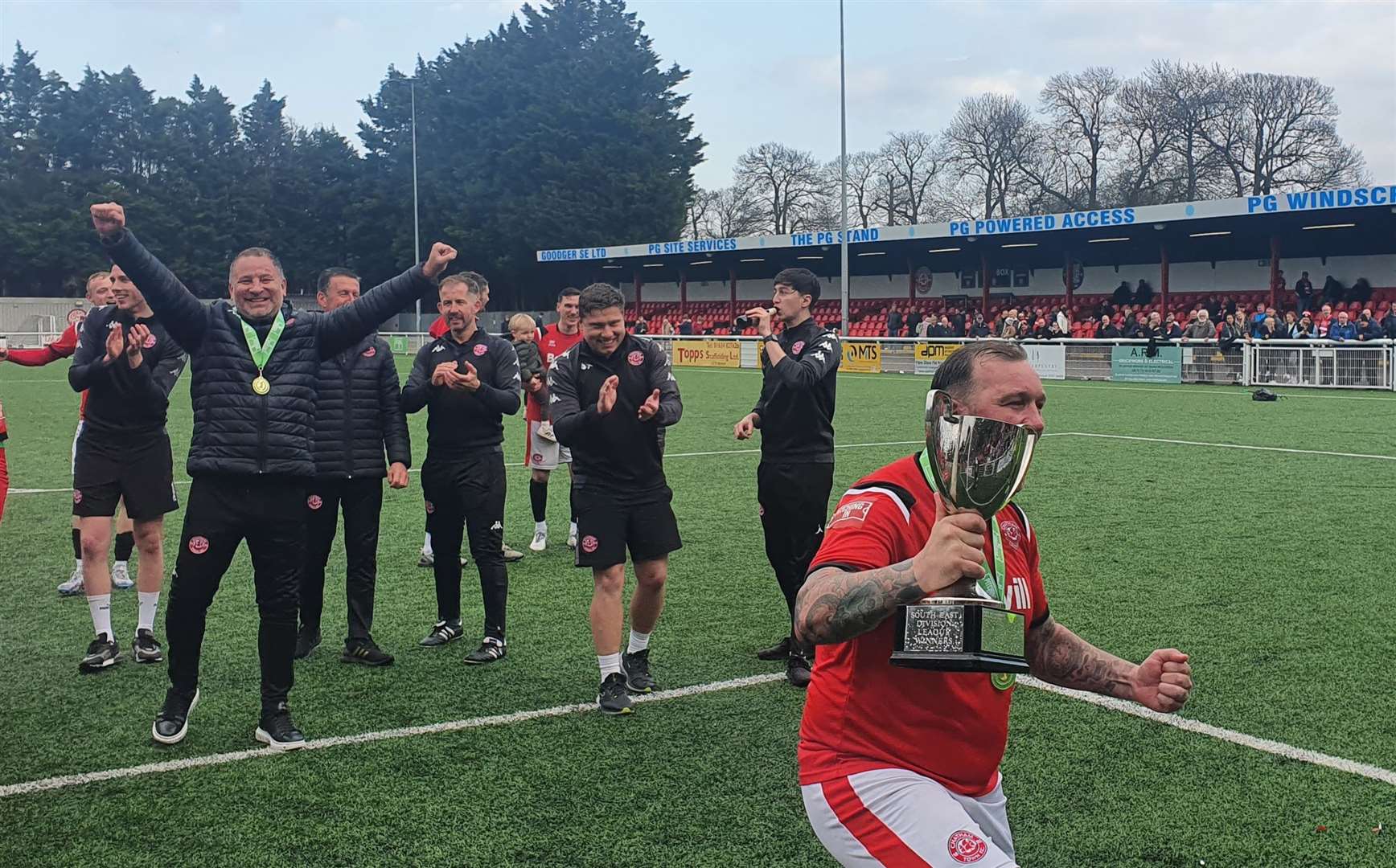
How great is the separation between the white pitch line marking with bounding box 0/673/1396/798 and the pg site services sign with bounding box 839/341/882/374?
2831 centimetres

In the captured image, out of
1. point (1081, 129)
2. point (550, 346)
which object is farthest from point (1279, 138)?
point (550, 346)

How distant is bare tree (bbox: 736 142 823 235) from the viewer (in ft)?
228

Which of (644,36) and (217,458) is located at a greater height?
(644,36)

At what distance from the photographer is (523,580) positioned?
8273 mm

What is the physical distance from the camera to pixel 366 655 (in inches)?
242

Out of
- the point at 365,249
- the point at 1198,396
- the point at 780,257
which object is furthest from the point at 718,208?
the point at 1198,396

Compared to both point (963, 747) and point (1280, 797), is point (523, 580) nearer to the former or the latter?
point (1280, 797)

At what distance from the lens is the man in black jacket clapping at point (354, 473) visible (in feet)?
20.4

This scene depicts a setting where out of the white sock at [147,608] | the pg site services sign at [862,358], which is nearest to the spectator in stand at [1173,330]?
the pg site services sign at [862,358]

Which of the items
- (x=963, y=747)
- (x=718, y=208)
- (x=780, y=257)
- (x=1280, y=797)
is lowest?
(x=1280, y=797)

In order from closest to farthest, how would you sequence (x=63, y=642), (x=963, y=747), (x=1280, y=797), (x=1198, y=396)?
(x=963, y=747) < (x=1280, y=797) < (x=63, y=642) < (x=1198, y=396)

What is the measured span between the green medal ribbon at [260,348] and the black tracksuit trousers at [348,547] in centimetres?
157

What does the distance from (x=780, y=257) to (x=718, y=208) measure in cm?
2640

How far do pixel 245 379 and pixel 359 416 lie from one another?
165 centimetres
